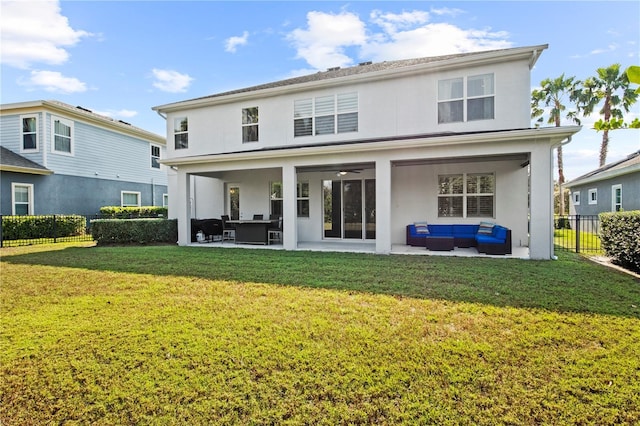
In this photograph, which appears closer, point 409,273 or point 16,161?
point 409,273

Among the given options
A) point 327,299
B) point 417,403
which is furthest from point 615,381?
point 327,299

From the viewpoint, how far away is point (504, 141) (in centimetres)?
847

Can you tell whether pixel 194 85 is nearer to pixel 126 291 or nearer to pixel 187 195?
pixel 187 195

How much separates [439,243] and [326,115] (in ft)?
20.8

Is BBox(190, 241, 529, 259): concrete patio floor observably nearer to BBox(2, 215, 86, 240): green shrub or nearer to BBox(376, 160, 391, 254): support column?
BBox(376, 160, 391, 254): support column

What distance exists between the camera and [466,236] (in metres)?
10.6

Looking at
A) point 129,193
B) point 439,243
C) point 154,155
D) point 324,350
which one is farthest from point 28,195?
point 439,243

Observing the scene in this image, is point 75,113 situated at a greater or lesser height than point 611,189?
greater

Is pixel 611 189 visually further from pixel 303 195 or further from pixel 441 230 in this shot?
pixel 303 195

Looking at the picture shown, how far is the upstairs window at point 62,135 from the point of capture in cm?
1594

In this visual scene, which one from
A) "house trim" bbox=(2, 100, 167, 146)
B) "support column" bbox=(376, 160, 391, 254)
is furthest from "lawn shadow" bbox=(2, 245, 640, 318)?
"house trim" bbox=(2, 100, 167, 146)

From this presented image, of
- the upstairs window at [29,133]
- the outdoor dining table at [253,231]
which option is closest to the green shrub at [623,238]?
the outdoor dining table at [253,231]

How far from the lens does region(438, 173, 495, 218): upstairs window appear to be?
430 inches

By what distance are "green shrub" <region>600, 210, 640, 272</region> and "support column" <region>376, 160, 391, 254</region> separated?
5.51 meters
